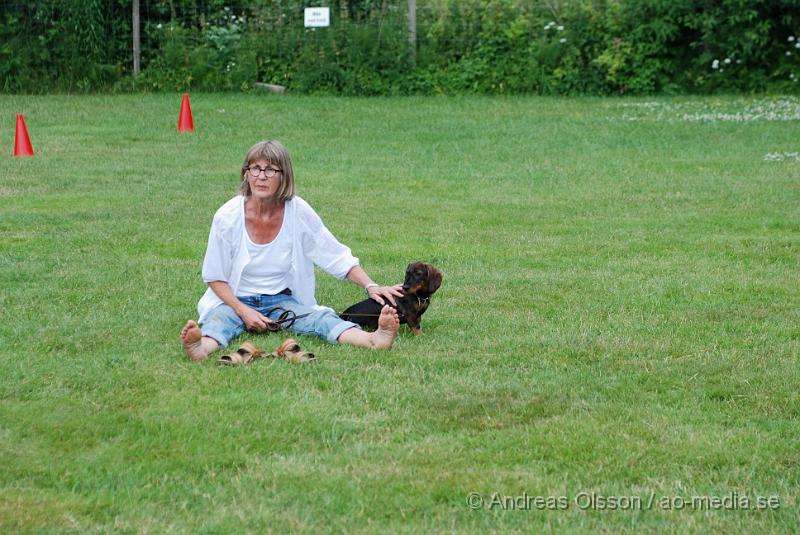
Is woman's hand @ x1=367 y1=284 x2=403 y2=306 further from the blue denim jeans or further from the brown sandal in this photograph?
the brown sandal

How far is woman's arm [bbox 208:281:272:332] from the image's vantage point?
5.83 m

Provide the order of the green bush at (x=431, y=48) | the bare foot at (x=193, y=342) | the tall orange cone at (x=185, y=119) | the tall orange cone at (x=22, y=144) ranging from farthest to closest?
the green bush at (x=431, y=48), the tall orange cone at (x=185, y=119), the tall orange cone at (x=22, y=144), the bare foot at (x=193, y=342)

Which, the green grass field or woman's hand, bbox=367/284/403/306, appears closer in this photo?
the green grass field

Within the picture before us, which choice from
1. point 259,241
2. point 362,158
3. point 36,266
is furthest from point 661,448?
point 362,158

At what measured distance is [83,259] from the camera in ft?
25.5

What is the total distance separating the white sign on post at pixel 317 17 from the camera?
19.9 metres

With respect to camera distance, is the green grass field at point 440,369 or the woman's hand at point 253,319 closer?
the green grass field at point 440,369

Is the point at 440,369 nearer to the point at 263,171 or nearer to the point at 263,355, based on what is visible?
the point at 263,355

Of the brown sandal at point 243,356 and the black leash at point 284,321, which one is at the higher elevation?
the black leash at point 284,321

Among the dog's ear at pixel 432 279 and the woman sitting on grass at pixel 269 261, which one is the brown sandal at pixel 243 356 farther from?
the dog's ear at pixel 432 279

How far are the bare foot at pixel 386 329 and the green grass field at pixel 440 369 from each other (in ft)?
0.22

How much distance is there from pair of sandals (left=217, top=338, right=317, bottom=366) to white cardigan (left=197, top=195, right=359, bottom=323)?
25.2 inches

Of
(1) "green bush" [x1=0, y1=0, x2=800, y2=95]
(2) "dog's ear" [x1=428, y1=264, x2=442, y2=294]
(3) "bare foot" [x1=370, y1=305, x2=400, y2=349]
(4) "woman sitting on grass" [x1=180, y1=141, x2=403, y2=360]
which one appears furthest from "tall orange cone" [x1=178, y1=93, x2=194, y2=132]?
(3) "bare foot" [x1=370, y1=305, x2=400, y2=349]

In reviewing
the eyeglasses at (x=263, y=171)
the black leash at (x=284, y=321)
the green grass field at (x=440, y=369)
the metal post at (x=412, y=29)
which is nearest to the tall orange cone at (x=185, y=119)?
the green grass field at (x=440, y=369)
